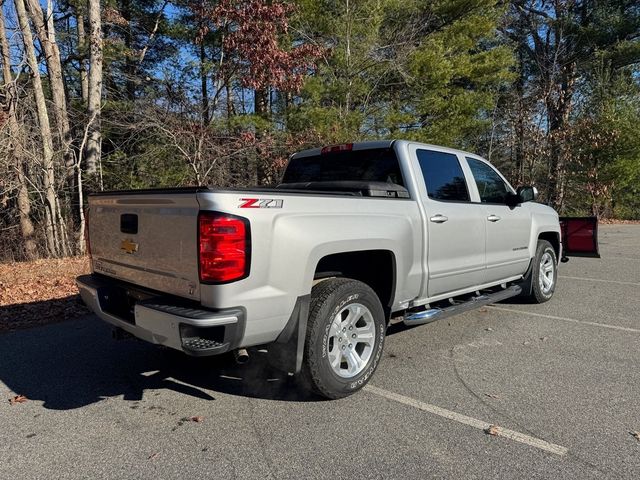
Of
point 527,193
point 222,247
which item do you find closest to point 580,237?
point 527,193

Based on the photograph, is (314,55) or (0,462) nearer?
(0,462)

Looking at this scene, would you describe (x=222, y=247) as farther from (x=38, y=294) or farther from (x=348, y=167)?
(x=38, y=294)

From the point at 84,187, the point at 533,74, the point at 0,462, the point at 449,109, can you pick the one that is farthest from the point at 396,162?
the point at 533,74

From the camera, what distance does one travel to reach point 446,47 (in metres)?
16.2

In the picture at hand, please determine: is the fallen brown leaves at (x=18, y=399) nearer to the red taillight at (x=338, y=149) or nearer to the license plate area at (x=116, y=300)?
the license plate area at (x=116, y=300)

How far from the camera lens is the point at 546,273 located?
265 inches

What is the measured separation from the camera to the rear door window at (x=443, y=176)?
181 inches

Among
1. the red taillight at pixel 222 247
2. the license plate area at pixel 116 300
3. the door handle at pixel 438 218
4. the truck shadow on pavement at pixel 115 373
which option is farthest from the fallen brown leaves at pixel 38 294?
the door handle at pixel 438 218

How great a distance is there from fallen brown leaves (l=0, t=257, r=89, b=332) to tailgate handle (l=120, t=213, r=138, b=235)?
1.82 metres

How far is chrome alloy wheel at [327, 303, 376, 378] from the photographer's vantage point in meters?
3.59

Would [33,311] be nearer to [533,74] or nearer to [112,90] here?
[112,90]

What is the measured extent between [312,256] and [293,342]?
23.4 inches

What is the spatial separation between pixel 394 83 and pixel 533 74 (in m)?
13.2

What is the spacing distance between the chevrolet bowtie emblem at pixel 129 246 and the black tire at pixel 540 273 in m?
5.00
